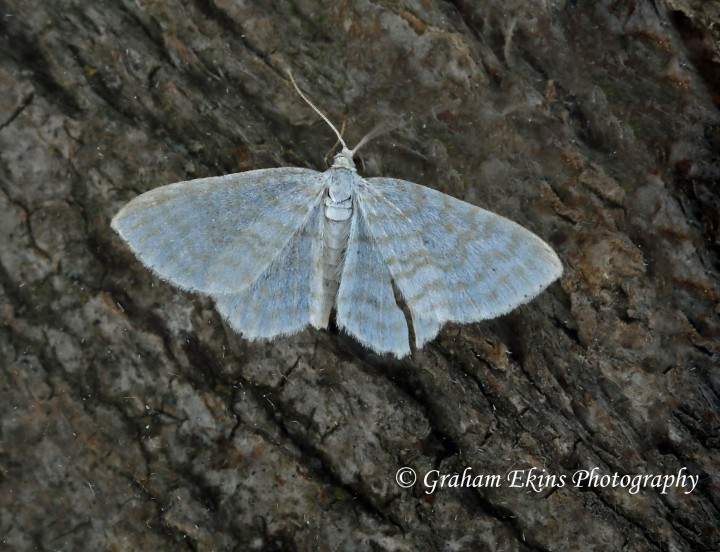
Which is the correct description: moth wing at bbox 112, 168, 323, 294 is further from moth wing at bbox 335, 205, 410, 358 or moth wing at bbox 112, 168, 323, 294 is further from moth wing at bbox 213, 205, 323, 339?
moth wing at bbox 335, 205, 410, 358

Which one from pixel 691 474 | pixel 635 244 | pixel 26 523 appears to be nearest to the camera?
pixel 26 523

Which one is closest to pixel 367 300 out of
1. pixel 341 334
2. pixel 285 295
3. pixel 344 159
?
pixel 341 334

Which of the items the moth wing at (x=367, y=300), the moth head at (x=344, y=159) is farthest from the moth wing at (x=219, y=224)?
the moth wing at (x=367, y=300)

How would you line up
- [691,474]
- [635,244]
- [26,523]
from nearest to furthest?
[26,523] → [691,474] → [635,244]

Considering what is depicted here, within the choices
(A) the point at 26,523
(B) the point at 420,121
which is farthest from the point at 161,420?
(B) the point at 420,121

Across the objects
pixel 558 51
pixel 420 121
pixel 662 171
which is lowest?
pixel 420 121

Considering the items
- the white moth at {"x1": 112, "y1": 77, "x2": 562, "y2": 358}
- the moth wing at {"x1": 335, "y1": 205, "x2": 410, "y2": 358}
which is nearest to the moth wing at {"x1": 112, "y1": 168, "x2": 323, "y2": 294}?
the white moth at {"x1": 112, "y1": 77, "x2": 562, "y2": 358}

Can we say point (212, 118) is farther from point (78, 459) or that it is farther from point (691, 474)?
point (691, 474)

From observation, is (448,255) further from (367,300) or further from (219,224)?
(219,224)
